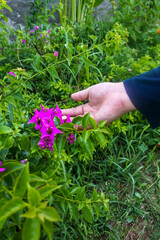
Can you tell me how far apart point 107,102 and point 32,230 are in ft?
3.57

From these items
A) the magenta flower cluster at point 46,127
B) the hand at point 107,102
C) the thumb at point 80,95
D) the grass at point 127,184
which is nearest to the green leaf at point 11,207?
the magenta flower cluster at point 46,127

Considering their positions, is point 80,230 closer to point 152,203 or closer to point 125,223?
point 125,223

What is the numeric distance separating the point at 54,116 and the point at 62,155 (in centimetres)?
41

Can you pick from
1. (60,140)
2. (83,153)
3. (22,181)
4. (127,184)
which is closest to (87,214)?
(60,140)

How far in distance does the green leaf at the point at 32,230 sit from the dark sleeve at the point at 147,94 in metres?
1.01

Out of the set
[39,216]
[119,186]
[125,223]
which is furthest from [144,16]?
[39,216]

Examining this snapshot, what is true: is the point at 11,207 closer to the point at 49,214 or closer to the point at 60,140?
the point at 49,214

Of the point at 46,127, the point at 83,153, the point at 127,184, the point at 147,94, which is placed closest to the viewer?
the point at 46,127

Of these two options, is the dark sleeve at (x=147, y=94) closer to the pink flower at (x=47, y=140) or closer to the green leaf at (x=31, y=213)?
the pink flower at (x=47, y=140)

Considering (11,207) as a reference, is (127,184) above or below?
below

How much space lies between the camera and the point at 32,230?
0.47 m

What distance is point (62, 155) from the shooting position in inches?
50.0

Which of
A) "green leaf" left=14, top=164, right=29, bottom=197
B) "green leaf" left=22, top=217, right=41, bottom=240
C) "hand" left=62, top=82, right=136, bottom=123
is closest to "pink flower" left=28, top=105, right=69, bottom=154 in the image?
"green leaf" left=14, top=164, right=29, bottom=197

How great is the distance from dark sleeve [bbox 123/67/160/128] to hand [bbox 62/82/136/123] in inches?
1.8
